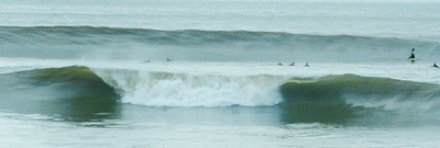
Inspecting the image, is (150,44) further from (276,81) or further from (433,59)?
(276,81)

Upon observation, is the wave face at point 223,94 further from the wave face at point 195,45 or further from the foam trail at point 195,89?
the wave face at point 195,45

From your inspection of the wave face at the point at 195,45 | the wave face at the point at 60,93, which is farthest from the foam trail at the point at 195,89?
the wave face at the point at 195,45

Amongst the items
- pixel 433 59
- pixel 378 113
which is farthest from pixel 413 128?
pixel 433 59

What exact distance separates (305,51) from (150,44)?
207 inches

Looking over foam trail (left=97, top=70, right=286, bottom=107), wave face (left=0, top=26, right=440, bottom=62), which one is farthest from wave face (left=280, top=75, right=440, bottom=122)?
wave face (left=0, top=26, right=440, bottom=62)

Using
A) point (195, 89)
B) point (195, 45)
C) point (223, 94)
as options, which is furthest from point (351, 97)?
point (195, 45)

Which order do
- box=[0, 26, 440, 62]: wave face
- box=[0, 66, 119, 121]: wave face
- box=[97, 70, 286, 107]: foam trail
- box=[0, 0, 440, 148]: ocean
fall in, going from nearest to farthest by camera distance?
box=[0, 0, 440, 148]: ocean, box=[0, 66, 119, 121]: wave face, box=[97, 70, 286, 107]: foam trail, box=[0, 26, 440, 62]: wave face

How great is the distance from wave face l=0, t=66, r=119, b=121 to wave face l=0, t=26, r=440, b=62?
35.4ft

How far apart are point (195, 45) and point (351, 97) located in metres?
19.2

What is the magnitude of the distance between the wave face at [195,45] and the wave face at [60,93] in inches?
425

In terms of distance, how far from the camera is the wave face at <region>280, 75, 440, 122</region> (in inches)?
818

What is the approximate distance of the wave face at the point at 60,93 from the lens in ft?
68.2

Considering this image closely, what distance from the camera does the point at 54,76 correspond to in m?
24.6

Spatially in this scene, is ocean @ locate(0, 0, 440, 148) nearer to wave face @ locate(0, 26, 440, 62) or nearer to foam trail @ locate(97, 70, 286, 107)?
foam trail @ locate(97, 70, 286, 107)
